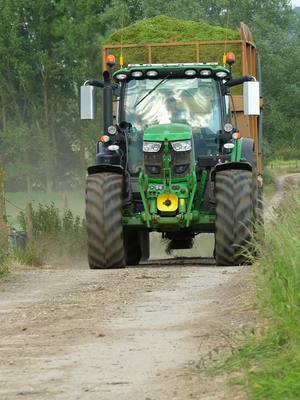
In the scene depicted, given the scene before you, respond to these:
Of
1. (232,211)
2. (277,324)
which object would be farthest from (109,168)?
(277,324)

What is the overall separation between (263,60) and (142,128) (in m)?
42.7

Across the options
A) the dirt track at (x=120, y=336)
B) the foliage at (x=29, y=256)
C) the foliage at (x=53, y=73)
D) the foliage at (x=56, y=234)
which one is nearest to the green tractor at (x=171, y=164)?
the foliage at (x=29, y=256)

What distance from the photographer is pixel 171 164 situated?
664 inches

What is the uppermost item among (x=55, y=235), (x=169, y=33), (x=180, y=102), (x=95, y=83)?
(x=169, y=33)

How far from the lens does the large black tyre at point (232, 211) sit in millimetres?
16438

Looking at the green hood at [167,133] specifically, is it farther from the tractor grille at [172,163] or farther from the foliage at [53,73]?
the foliage at [53,73]

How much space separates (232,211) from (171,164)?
106 centimetres

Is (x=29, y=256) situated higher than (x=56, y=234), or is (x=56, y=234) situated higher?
(x=29, y=256)

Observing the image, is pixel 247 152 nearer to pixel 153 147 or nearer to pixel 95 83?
pixel 153 147

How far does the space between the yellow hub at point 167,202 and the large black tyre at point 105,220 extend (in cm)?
51

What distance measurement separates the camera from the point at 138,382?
7.12 meters

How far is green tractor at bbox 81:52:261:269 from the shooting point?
16.6 m

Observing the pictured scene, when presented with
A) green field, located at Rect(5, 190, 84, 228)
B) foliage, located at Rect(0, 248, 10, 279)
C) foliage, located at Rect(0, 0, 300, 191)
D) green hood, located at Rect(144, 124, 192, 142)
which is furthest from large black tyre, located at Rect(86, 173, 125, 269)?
foliage, located at Rect(0, 0, 300, 191)

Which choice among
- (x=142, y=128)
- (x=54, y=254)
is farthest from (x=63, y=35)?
(x=142, y=128)
